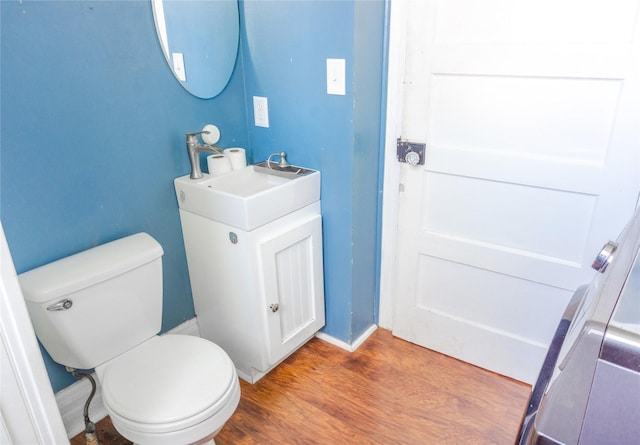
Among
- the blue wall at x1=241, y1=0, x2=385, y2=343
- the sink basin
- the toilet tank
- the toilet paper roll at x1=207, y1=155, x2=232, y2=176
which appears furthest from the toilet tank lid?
the blue wall at x1=241, y1=0, x2=385, y2=343

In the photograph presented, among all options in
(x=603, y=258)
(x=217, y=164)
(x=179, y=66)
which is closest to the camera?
(x=603, y=258)

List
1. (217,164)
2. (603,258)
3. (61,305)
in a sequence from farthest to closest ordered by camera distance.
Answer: (217,164), (61,305), (603,258)

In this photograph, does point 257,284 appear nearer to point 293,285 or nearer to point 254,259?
point 254,259

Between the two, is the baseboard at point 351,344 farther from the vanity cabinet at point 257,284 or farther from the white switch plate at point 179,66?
the white switch plate at point 179,66

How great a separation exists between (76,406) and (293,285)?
0.89 m

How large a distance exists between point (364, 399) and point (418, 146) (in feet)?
3.34

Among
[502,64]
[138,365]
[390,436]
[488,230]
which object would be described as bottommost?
[390,436]

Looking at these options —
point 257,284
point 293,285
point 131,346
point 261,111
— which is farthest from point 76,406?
point 261,111

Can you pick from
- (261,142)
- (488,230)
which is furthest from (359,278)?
(261,142)

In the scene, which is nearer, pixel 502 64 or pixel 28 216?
pixel 28 216

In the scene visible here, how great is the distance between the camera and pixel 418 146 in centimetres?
170

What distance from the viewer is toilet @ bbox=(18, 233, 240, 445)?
1229 millimetres

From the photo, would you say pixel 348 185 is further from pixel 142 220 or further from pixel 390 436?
pixel 390 436

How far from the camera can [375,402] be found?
171 centimetres
